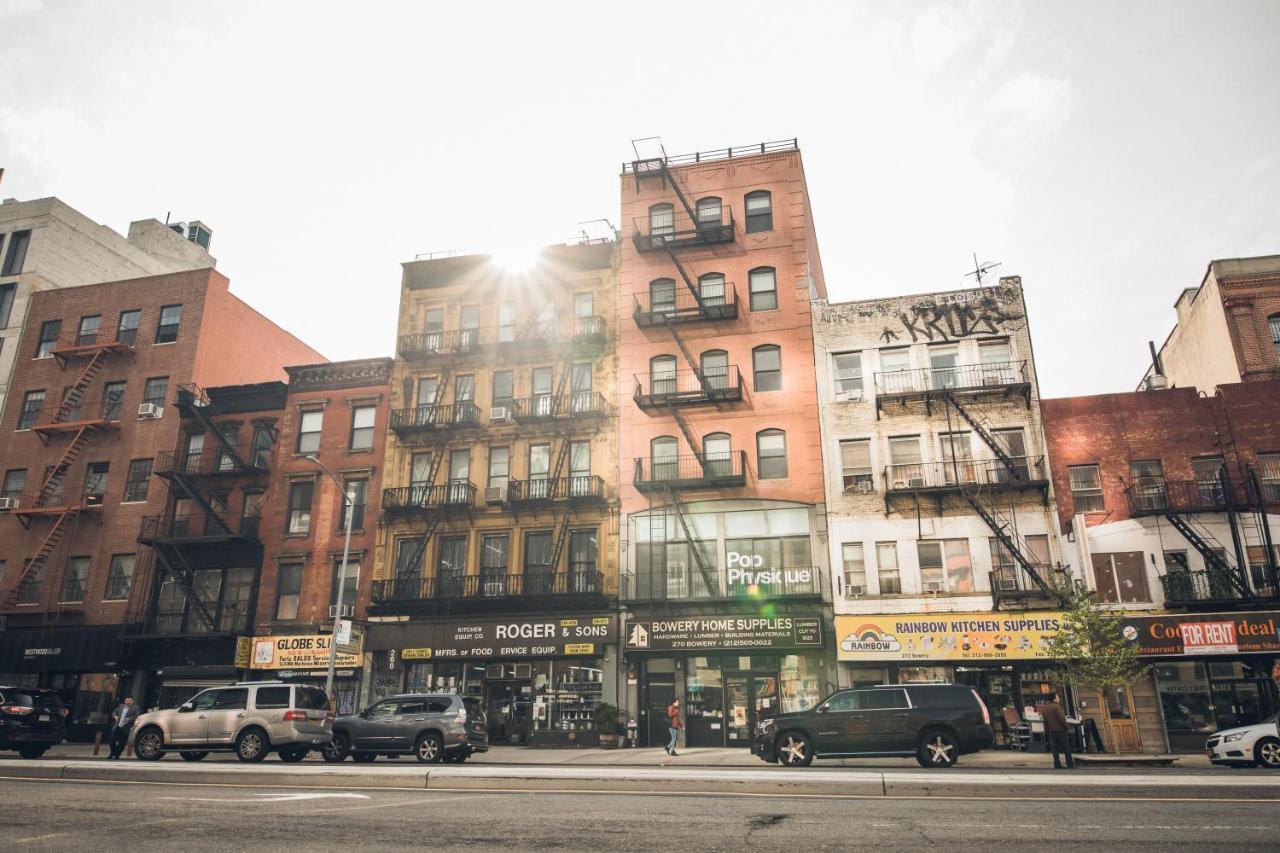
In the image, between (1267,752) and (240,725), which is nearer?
(1267,752)

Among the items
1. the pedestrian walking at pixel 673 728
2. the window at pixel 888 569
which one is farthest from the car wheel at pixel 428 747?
the window at pixel 888 569

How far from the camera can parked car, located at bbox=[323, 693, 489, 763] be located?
801 inches

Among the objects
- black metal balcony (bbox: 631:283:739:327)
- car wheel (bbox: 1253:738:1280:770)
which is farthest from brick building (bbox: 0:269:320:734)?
car wheel (bbox: 1253:738:1280:770)

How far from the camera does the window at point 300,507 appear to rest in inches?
1369

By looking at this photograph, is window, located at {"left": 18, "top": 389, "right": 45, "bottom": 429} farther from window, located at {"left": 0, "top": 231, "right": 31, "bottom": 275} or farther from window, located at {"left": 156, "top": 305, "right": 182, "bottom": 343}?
window, located at {"left": 0, "top": 231, "right": 31, "bottom": 275}

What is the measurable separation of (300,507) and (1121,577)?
104 feet

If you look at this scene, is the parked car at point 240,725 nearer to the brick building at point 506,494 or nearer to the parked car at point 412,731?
the parked car at point 412,731

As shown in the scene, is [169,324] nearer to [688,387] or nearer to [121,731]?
[121,731]

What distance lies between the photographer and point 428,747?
20.4 meters

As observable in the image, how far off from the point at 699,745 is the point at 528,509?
11.0 meters

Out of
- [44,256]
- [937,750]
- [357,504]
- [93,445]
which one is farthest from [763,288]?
[44,256]

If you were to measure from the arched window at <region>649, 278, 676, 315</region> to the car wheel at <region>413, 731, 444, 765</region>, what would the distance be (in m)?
20.1

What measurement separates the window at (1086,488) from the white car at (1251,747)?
36.0 feet

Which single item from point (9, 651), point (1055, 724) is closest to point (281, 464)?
point (9, 651)
